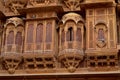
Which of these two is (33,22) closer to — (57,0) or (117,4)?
(57,0)

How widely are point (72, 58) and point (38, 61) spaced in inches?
61.1

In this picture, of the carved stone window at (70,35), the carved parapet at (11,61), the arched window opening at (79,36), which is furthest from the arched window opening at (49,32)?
the carved parapet at (11,61)

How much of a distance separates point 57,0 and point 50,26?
1307mm

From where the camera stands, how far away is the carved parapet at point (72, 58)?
14336mm

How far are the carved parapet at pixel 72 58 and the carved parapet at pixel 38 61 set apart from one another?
0.58 metres

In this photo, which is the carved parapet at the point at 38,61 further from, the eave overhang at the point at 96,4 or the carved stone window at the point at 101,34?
the eave overhang at the point at 96,4

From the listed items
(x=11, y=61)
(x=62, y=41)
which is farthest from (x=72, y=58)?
(x=11, y=61)

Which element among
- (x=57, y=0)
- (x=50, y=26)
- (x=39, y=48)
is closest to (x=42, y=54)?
(x=39, y=48)

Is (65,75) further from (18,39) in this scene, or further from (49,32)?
(18,39)

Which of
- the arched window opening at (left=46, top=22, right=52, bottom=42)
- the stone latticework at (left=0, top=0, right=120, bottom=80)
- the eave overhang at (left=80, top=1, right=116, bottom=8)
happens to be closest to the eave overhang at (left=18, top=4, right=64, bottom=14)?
the stone latticework at (left=0, top=0, right=120, bottom=80)

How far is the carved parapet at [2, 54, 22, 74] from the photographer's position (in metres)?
14.9

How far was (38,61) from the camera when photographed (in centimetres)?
1468

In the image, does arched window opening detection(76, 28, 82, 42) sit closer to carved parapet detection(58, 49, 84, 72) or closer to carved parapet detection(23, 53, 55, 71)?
carved parapet detection(58, 49, 84, 72)

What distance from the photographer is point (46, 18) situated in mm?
15297
